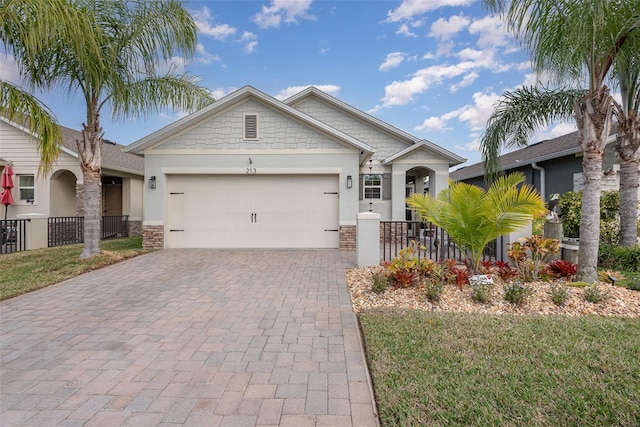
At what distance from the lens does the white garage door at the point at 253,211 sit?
34.8ft

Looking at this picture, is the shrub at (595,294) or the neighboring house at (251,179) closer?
the shrub at (595,294)

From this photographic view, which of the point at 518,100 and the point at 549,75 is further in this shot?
the point at 518,100

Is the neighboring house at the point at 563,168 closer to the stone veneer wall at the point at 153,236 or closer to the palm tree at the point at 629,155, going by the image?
the palm tree at the point at 629,155

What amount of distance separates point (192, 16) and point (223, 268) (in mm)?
7190

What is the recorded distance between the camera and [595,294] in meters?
4.80

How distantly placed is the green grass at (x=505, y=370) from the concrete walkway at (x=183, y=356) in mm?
322

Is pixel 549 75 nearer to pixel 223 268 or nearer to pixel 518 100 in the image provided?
pixel 518 100

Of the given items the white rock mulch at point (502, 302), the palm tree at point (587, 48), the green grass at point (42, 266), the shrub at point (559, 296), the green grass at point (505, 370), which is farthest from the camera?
the green grass at point (42, 266)

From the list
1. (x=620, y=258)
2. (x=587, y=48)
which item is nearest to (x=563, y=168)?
(x=620, y=258)

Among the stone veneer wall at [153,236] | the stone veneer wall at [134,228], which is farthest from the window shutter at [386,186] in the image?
the stone veneer wall at [134,228]

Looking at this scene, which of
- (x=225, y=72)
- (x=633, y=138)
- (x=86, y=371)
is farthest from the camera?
(x=225, y=72)

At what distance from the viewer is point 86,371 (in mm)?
3062

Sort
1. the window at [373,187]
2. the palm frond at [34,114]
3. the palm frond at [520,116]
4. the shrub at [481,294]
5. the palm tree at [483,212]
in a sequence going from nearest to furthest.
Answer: the shrub at [481,294] < the palm tree at [483,212] < the palm frond at [34,114] < the palm frond at [520,116] < the window at [373,187]

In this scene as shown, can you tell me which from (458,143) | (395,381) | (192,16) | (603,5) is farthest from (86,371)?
(458,143)
